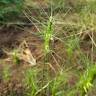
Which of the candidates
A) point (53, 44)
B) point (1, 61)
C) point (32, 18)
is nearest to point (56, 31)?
point (53, 44)

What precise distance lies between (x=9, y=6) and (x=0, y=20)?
19cm

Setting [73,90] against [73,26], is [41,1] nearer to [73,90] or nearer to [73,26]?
Result: [73,26]

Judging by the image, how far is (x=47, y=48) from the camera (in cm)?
206

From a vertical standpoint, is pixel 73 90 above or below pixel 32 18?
below

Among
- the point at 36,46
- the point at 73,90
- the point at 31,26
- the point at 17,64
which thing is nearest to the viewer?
the point at 73,90

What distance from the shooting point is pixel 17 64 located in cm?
243

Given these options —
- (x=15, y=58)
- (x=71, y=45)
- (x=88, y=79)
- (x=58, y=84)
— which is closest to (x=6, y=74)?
(x=15, y=58)

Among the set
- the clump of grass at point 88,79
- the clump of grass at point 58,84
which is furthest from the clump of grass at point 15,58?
the clump of grass at point 88,79

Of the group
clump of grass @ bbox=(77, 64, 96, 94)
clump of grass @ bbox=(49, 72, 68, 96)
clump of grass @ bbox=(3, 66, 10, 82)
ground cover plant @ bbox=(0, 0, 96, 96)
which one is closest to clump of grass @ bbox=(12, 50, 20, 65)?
ground cover plant @ bbox=(0, 0, 96, 96)

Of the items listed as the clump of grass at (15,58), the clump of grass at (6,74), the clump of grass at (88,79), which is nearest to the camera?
Result: the clump of grass at (88,79)

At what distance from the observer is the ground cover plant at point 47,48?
215 centimetres

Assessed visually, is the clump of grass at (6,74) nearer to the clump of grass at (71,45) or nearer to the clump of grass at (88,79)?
the clump of grass at (71,45)

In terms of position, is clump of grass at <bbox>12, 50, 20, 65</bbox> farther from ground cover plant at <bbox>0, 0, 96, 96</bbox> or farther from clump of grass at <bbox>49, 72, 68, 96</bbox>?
clump of grass at <bbox>49, 72, 68, 96</bbox>

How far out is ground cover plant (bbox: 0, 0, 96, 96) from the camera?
2.15m
